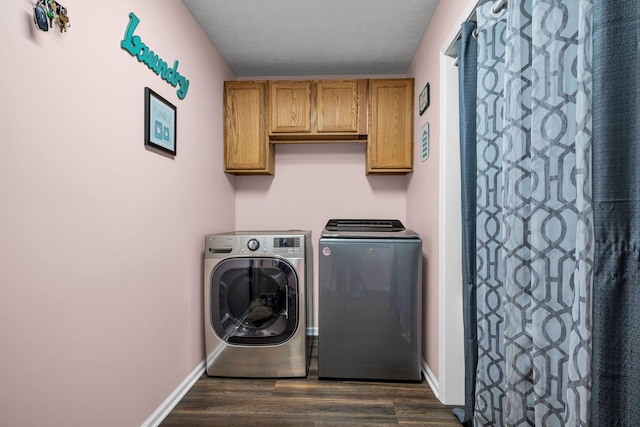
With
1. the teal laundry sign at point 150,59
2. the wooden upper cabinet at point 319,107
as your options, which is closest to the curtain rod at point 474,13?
the wooden upper cabinet at point 319,107

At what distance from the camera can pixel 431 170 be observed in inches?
80.1

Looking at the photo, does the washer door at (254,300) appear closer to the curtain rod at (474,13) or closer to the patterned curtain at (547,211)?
the patterned curtain at (547,211)

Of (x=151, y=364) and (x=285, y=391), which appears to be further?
(x=285, y=391)

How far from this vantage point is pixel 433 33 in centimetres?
200

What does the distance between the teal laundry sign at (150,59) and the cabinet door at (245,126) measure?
2.19 ft

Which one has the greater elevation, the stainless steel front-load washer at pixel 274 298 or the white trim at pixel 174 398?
the stainless steel front-load washer at pixel 274 298

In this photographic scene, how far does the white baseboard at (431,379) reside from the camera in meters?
1.89

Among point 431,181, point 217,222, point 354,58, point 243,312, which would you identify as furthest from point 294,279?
point 354,58

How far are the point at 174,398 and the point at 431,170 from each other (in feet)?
7.13

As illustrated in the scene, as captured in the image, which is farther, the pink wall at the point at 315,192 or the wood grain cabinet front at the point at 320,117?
the pink wall at the point at 315,192

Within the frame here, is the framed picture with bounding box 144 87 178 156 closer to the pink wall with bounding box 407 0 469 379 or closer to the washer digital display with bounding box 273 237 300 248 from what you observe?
the washer digital display with bounding box 273 237 300 248

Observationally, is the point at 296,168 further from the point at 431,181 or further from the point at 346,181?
the point at 431,181

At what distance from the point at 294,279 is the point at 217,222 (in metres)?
0.87

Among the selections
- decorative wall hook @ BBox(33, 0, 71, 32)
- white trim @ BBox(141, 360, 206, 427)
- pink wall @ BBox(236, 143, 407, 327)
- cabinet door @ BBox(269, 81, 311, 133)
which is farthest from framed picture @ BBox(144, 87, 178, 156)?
white trim @ BBox(141, 360, 206, 427)
